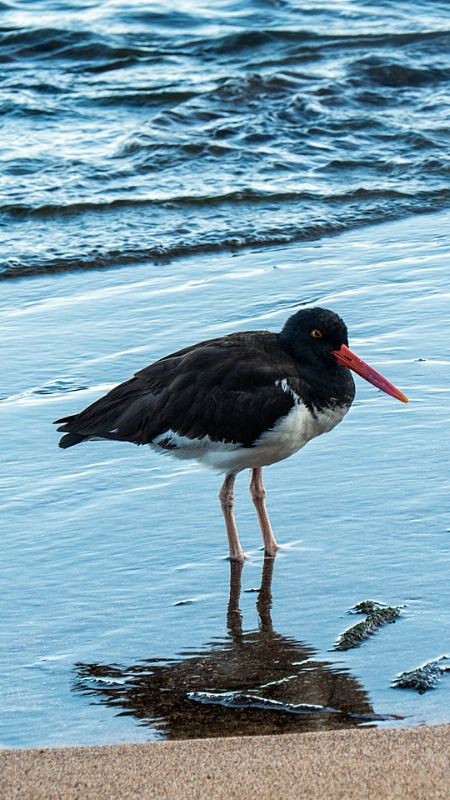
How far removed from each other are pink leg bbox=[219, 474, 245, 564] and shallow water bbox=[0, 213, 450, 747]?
0.06m

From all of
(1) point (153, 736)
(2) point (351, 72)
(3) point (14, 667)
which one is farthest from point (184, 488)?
(2) point (351, 72)

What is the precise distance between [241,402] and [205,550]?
633 millimetres

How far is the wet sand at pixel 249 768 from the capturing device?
10.3 ft

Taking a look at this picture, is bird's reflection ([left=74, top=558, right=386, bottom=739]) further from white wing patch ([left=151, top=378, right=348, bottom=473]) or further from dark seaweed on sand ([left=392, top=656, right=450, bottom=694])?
white wing patch ([left=151, top=378, right=348, bottom=473])

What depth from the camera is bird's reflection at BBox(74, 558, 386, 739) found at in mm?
3666

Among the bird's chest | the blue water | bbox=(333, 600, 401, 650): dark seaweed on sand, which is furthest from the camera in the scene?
the blue water

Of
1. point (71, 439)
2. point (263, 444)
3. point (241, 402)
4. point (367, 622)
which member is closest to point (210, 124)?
point (71, 439)

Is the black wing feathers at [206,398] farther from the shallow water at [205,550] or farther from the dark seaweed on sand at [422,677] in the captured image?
the dark seaweed on sand at [422,677]

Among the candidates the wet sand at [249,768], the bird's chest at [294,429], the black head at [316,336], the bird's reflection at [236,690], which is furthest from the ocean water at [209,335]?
the black head at [316,336]

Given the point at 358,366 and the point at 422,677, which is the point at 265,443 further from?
the point at 422,677

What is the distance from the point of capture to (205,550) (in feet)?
16.4

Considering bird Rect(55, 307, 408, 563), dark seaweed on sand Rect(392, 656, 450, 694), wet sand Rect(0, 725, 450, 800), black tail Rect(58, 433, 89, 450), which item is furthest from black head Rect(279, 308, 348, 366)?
wet sand Rect(0, 725, 450, 800)

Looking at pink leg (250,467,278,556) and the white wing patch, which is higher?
the white wing patch

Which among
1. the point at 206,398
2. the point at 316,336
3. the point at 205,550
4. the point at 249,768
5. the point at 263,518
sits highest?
the point at 316,336
